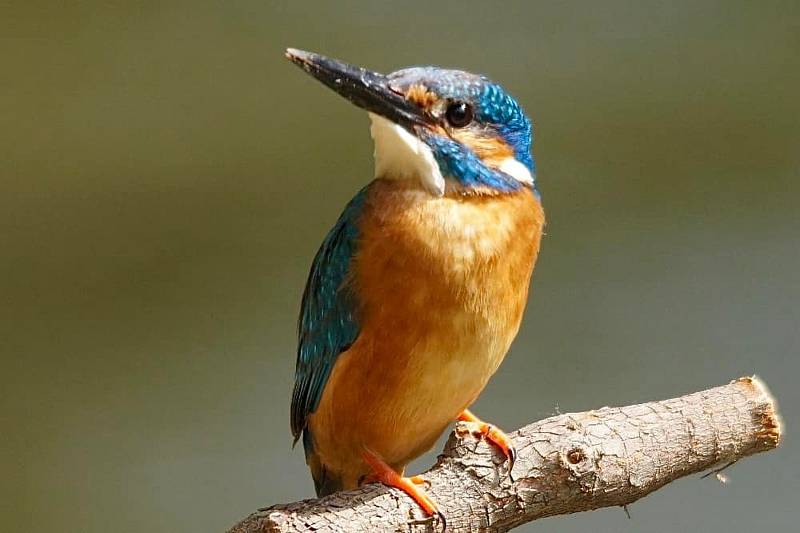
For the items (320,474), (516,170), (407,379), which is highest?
(516,170)

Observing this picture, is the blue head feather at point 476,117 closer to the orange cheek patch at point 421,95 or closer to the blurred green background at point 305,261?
the orange cheek patch at point 421,95

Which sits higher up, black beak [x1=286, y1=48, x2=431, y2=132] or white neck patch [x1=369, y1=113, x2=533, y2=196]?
black beak [x1=286, y1=48, x2=431, y2=132]

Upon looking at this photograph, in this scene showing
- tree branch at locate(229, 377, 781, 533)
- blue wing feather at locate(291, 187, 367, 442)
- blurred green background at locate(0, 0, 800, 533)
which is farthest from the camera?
blurred green background at locate(0, 0, 800, 533)

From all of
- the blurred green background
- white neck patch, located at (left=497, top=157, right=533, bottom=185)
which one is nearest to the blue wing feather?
white neck patch, located at (left=497, top=157, right=533, bottom=185)

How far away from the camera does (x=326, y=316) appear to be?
65.6 inches

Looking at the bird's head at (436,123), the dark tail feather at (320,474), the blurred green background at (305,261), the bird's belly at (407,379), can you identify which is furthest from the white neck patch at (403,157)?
the blurred green background at (305,261)

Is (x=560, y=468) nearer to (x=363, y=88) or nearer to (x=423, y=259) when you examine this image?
(x=423, y=259)

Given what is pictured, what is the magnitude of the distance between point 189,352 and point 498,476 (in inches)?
74.3

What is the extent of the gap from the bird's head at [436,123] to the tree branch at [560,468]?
391mm

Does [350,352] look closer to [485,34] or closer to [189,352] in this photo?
[485,34]

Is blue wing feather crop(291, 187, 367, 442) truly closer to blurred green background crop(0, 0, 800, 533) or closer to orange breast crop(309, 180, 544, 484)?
orange breast crop(309, 180, 544, 484)

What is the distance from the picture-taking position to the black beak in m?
1.51

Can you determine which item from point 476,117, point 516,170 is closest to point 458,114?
point 476,117

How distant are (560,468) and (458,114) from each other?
555mm
